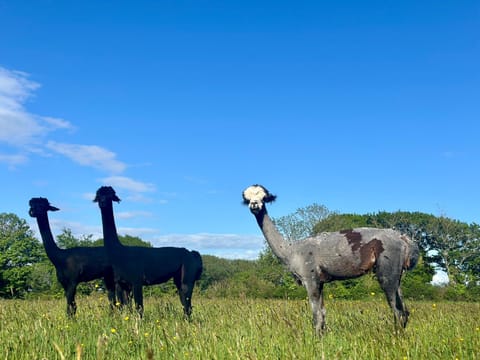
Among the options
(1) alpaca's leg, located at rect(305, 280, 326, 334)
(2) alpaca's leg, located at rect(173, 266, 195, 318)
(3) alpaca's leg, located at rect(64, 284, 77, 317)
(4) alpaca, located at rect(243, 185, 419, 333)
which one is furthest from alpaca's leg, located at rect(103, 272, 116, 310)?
(1) alpaca's leg, located at rect(305, 280, 326, 334)

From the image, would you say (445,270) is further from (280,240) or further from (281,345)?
(281,345)

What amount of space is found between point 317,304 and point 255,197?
104 inches

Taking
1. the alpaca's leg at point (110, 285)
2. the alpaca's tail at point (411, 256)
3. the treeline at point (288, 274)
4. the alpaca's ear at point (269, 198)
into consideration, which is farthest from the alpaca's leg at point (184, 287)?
the treeline at point (288, 274)

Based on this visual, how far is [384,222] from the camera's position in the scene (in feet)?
154

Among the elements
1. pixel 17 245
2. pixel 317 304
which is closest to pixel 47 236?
pixel 317 304

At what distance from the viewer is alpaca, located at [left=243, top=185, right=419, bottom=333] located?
8.93 metres

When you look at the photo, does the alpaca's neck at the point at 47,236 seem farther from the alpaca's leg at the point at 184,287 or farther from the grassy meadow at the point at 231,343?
the alpaca's leg at the point at 184,287

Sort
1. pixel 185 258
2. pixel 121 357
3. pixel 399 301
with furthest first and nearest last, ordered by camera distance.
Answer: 1. pixel 185 258
2. pixel 399 301
3. pixel 121 357

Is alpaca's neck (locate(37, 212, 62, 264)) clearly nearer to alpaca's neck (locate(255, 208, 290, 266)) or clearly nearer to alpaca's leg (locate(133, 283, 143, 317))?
alpaca's leg (locate(133, 283, 143, 317))

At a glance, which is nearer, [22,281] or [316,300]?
[316,300]

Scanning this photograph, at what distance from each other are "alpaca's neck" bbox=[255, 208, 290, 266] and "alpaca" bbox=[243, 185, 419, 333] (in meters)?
0.04

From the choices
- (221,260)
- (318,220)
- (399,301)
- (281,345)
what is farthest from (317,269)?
(221,260)

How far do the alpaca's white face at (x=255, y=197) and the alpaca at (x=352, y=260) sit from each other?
1141 millimetres

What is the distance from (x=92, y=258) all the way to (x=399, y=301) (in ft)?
24.4
